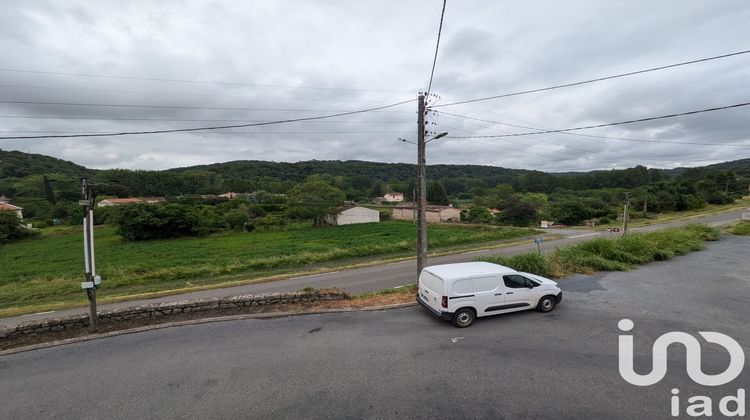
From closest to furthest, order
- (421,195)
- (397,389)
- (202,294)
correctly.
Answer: (397,389) → (421,195) → (202,294)

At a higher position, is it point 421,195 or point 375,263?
point 421,195

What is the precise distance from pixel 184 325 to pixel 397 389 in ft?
21.7

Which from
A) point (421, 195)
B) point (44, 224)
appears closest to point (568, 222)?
point (421, 195)

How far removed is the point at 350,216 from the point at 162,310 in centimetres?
5233

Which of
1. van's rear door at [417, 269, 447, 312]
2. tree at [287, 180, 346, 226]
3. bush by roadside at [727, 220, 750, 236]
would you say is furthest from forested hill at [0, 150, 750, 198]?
bush by roadside at [727, 220, 750, 236]

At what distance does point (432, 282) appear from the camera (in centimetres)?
908

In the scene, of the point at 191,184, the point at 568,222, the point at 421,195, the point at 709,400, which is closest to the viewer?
the point at 709,400

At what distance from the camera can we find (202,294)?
55.2 feet

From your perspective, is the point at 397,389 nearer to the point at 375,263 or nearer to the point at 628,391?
the point at 628,391

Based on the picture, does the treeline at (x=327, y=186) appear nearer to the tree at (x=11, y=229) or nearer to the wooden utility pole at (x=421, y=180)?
the tree at (x=11, y=229)

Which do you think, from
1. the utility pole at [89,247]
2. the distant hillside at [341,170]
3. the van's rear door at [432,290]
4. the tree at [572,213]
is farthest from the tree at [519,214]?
the utility pole at [89,247]

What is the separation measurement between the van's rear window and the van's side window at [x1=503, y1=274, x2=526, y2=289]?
2.03m

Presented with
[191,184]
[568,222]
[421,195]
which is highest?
[191,184]

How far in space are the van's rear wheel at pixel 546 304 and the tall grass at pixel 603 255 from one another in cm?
353
